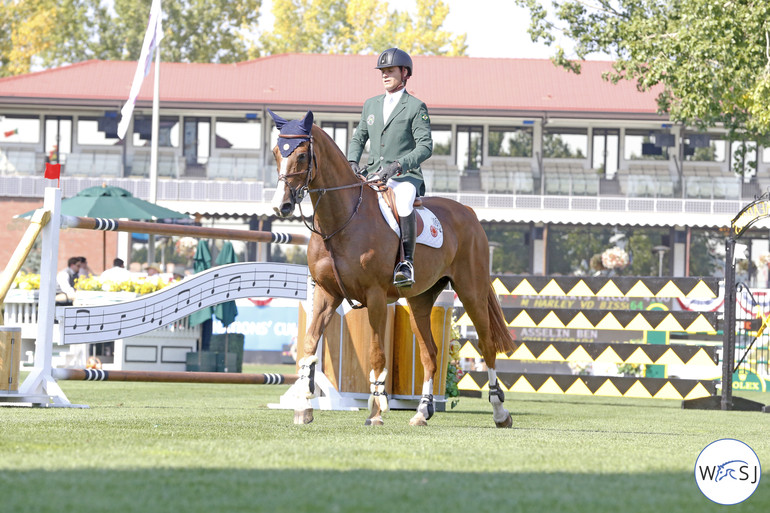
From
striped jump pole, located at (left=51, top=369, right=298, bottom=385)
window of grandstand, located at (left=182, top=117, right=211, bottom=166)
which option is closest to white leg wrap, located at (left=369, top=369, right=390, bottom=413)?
striped jump pole, located at (left=51, top=369, right=298, bottom=385)

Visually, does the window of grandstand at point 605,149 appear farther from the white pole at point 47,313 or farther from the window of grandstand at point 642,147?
the white pole at point 47,313

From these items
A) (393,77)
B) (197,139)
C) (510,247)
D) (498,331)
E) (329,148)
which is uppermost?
(197,139)

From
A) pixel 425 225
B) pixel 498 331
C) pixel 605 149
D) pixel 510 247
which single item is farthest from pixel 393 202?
pixel 605 149

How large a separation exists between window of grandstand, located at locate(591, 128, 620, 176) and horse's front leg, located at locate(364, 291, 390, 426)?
3622cm

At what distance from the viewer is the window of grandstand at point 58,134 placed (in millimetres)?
44219

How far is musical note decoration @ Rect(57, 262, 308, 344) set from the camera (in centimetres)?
973

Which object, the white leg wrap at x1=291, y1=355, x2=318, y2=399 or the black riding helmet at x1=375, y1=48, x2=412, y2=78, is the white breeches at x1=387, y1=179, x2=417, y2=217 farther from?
the white leg wrap at x1=291, y1=355, x2=318, y2=399

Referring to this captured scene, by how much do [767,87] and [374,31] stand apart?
4036 centimetres

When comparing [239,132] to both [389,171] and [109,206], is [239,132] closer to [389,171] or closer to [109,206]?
[109,206]

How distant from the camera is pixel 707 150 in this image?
4403 cm

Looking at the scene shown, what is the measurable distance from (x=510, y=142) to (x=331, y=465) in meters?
39.5

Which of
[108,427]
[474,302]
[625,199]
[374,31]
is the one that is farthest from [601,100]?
[108,427]

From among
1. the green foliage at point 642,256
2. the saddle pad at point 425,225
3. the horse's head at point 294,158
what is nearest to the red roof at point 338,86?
the green foliage at point 642,256

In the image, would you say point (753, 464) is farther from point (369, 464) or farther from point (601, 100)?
point (601, 100)
